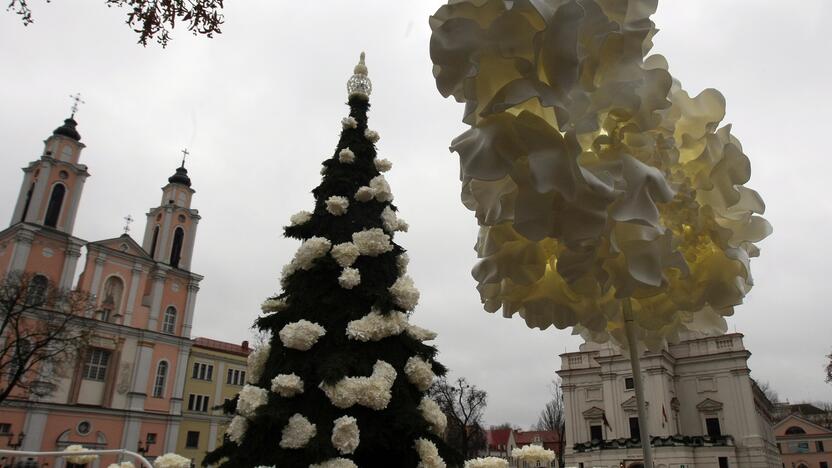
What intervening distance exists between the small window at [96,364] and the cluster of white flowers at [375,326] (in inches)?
1329

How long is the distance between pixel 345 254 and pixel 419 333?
1393 millimetres

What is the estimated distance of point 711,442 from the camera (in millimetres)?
32844

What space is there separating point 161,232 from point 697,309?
141 feet

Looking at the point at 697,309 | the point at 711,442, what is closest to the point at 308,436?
the point at 697,309

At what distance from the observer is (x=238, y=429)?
5840 mm

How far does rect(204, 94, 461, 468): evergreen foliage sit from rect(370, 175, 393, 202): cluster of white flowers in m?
0.09

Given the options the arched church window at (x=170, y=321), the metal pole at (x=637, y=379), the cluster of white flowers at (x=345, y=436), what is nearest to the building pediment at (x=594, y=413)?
the arched church window at (x=170, y=321)

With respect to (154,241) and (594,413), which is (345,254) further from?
(154,241)

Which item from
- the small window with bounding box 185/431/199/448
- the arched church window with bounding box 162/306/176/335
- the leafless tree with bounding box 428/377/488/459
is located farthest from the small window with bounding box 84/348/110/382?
the leafless tree with bounding box 428/377/488/459

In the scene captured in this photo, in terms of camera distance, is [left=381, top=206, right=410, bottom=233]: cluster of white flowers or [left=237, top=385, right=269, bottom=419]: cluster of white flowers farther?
[left=381, top=206, right=410, bottom=233]: cluster of white flowers

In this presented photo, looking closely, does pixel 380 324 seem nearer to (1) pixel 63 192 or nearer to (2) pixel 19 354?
(2) pixel 19 354

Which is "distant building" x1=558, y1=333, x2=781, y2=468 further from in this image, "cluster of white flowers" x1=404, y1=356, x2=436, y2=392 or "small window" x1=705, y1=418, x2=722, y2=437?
"cluster of white flowers" x1=404, y1=356, x2=436, y2=392

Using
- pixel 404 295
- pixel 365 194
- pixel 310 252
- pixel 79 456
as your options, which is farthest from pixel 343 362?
pixel 79 456

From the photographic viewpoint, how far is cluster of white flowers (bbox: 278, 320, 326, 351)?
586 cm
